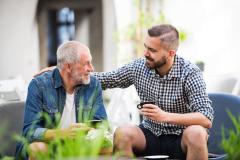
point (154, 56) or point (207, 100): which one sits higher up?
point (154, 56)

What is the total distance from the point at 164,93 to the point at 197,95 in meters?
0.23

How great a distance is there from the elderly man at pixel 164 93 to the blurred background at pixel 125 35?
2.06 metres

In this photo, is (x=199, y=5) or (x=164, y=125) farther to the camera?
(x=199, y=5)

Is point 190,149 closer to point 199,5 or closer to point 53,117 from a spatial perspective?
point 53,117

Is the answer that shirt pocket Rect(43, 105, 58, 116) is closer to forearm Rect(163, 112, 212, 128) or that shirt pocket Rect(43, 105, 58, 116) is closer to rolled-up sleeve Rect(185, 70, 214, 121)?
forearm Rect(163, 112, 212, 128)

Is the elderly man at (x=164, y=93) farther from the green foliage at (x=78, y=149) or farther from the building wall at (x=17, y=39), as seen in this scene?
the building wall at (x=17, y=39)

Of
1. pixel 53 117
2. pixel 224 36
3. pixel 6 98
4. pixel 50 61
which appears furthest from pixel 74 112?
pixel 50 61

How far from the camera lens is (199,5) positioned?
27.1ft

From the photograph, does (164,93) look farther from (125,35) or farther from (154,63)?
(125,35)

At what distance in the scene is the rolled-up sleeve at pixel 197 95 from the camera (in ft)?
10.4

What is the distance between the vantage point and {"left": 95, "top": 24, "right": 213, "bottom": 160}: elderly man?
3.18 m

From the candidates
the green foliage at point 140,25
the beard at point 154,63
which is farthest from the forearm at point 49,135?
the green foliage at point 140,25

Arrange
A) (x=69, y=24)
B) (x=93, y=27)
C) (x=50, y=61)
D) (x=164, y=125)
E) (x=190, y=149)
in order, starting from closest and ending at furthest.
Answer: (x=190, y=149) → (x=164, y=125) → (x=93, y=27) → (x=50, y=61) → (x=69, y=24)

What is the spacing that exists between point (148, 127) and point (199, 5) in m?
5.02
